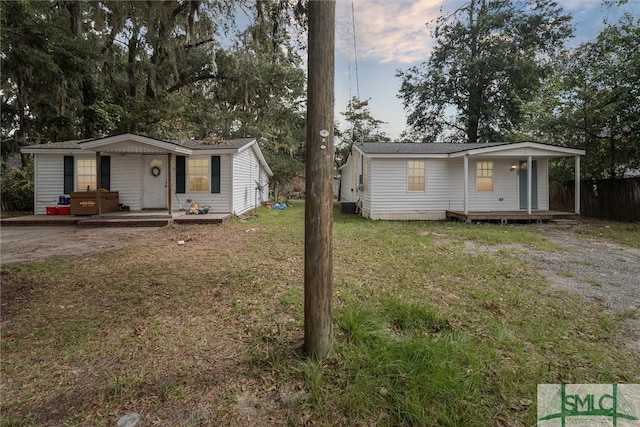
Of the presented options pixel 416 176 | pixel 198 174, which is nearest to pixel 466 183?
pixel 416 176

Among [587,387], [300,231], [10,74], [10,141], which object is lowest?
[587,387]

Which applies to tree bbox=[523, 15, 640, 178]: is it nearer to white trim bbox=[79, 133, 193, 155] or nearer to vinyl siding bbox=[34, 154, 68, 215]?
white trim bbox=[79, 133, 193, 155]

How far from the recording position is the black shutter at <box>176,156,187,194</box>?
1117 cm

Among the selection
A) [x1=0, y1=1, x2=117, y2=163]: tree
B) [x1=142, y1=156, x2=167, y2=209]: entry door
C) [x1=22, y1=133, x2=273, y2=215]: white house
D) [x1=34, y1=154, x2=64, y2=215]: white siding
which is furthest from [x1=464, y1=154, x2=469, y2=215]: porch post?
[x1=34, y1=154, x2=64, y2=215]: white siding

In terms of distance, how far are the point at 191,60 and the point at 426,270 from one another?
54.1 feet

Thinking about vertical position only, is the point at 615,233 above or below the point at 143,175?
below

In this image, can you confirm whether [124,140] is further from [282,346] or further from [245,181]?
[282,346]

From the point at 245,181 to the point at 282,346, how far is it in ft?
37.2

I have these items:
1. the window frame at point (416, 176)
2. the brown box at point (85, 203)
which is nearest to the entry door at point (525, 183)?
the window frame at point (416, 176)

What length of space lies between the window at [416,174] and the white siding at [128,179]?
9.97 meters

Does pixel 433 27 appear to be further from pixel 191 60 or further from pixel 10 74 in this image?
pixel 10 74

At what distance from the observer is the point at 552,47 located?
794 inches

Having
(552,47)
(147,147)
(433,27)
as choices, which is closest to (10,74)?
(147,147)

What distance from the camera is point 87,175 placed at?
11.1 m
